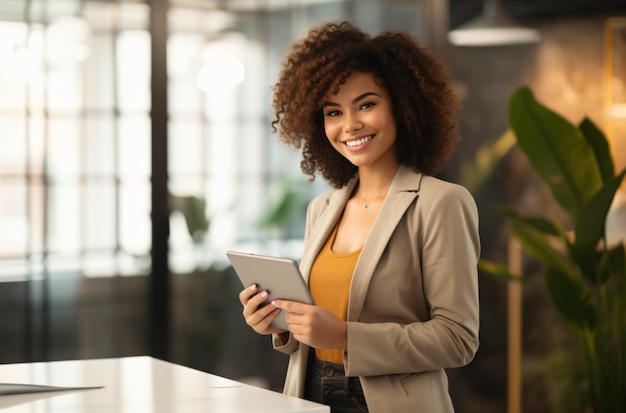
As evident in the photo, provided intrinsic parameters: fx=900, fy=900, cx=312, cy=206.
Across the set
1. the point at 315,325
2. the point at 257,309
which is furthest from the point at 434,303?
the point at 257,309

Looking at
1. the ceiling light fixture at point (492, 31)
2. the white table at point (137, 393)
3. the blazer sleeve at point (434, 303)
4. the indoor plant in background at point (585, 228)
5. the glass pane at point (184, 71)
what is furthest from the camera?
the ceiling light fixture at point (492, 31)

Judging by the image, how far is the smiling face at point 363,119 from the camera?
2160 millimetres

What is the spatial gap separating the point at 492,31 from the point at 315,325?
10.3 feet

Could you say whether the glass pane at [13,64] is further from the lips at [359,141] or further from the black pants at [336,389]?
the black pants at [336,389]

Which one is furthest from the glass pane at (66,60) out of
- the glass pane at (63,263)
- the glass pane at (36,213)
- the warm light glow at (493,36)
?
the warm light glow at (493,36)

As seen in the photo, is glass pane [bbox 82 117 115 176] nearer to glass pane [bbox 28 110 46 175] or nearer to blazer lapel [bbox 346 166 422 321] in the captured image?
glass pane [bbox 28 110 46 175]

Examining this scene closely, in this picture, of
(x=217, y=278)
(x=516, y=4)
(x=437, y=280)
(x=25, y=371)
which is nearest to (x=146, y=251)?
(x=217, y=278)

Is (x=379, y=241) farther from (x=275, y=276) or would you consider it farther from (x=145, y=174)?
(x=145, y=174)

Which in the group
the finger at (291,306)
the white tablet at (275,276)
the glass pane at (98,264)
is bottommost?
the glass pane at (98,264)

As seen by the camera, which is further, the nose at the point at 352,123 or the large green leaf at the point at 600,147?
the large green leaf at the point at 600,147

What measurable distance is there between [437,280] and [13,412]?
93 centimetres

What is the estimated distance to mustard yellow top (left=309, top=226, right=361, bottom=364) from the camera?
6.88 feet

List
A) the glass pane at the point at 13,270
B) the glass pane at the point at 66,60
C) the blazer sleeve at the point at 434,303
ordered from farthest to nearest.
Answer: the glass pane at the point at 66,60, the glass pane at the point at 13,270, the blazer sleeve at the point at 434,303

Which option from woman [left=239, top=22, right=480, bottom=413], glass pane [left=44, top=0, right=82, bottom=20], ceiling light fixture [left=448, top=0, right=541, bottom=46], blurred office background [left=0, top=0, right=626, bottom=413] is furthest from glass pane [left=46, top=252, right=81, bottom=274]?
ceiling light fixture [left=448, top=0, right=541, bottom=46]
